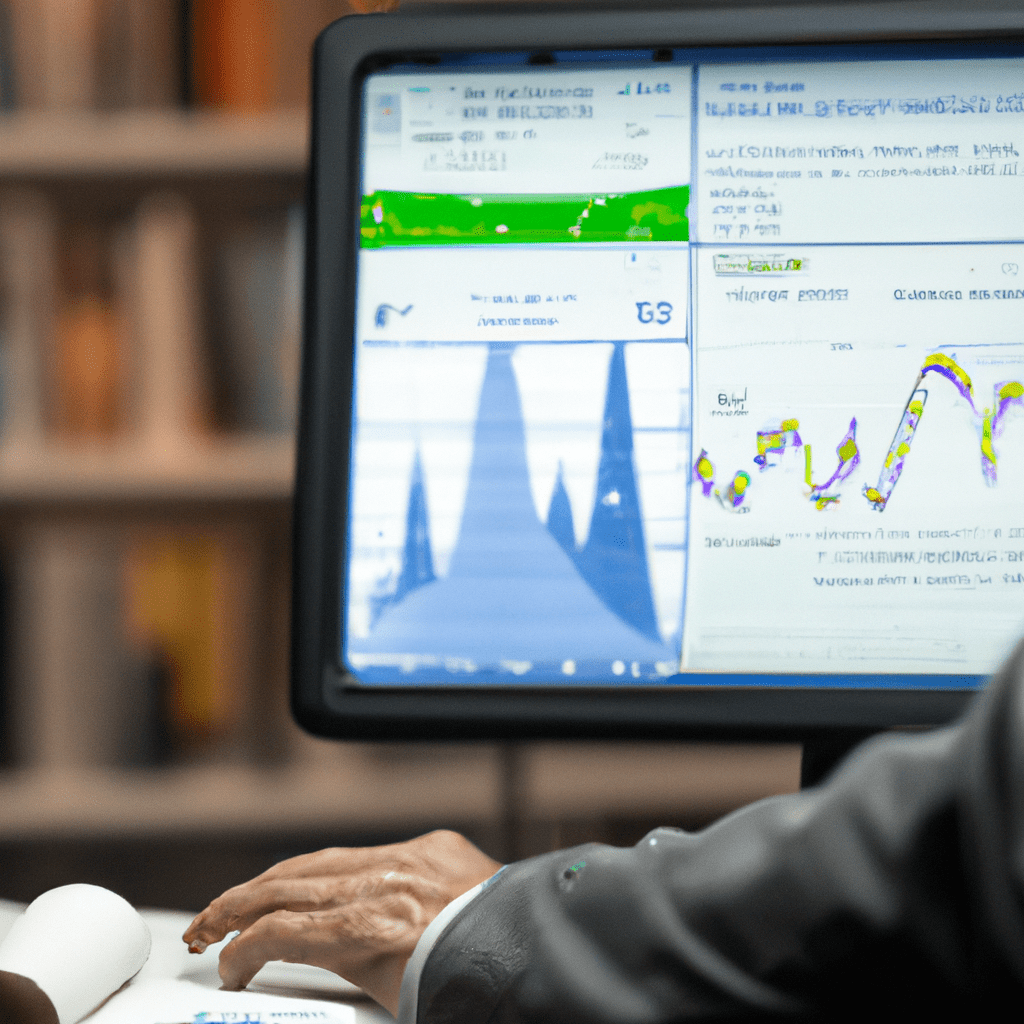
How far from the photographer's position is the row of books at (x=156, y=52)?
1.20 m

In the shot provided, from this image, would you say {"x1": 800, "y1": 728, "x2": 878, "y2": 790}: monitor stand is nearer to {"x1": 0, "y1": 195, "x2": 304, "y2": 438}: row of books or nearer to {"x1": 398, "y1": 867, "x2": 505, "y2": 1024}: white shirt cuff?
{"x1": 398, "y1": 867, "x2": 505, "y2": 1024}: white shirt cuff

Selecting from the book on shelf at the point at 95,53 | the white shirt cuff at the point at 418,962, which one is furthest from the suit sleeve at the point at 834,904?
the book on shelf at the point at 95,53

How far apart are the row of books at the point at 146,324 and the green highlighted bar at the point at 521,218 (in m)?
0.82

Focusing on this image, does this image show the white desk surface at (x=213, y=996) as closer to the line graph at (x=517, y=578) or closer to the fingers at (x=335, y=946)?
the fingers at (x=335, y=946)

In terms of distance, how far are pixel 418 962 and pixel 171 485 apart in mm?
966

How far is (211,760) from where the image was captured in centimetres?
127

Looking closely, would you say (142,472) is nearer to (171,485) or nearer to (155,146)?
(171,485)

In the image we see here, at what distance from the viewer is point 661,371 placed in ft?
1.47

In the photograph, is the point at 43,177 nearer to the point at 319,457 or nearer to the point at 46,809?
the point at 46,809

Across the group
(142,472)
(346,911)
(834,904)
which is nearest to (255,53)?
(142,472)

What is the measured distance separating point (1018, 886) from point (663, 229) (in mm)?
354

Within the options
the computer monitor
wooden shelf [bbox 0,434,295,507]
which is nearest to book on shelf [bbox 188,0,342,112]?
wooden shelf [bbox 0,434,295,507]

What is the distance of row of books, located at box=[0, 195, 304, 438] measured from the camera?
1218 mm

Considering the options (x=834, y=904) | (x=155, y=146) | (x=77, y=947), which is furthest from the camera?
(x=155, y=146)
